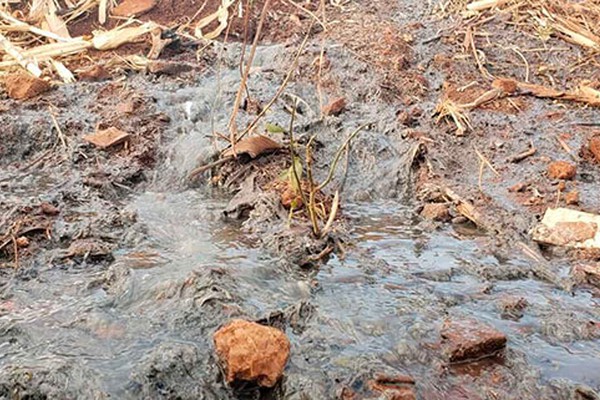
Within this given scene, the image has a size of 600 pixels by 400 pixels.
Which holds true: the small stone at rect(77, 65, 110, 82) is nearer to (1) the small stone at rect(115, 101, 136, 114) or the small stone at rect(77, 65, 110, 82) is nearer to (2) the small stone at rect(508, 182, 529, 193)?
(1) the small stone at rect(115, 101, 136, 114)

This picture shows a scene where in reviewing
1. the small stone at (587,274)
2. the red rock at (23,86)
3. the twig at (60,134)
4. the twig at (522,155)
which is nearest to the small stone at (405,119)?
the twig at (522,155)

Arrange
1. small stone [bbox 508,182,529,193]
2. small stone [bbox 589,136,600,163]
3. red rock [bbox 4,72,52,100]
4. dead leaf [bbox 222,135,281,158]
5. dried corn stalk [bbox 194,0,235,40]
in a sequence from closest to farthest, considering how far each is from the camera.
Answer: small stone [bbox 508,182,529,193] → small stone [bbox 589,136,600,163] → dead leaf [bbox 222,135,281,158] → red rock [bbox 4,72,52,100] → dried corn stalk [bbox 194,0,235,40]

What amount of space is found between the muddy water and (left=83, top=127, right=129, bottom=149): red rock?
1055 mm

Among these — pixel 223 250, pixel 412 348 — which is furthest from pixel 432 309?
pixel 223 250

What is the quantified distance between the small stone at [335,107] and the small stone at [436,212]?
1.57 m

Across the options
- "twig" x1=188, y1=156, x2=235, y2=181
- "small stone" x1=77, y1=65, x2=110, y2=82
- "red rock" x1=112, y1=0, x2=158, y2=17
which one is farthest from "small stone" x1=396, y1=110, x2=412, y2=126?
"red rock" x1=112, y1=0, x2=158, y2=17

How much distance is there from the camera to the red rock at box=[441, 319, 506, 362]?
8.18 ft

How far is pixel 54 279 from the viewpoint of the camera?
3.13 metres

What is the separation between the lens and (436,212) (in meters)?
3.83

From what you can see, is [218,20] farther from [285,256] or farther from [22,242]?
[285,256]

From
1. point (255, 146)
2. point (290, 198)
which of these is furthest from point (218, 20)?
point (290, 198)

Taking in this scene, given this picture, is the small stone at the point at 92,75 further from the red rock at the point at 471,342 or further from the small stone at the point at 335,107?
the red rock at the point at 471,342

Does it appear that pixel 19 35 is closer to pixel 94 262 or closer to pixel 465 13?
pixel 94 262

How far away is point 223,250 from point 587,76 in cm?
382
